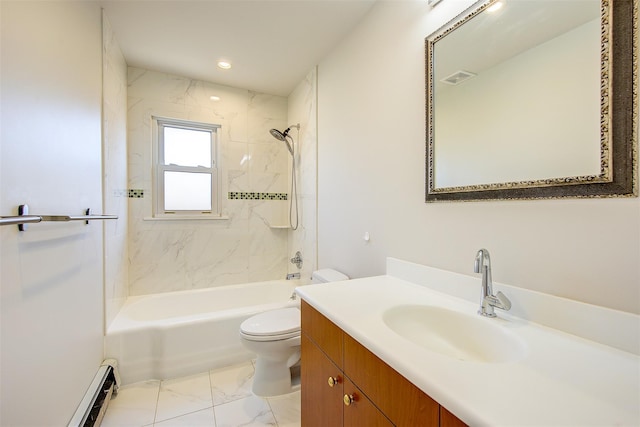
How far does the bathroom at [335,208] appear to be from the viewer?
0.85 metres

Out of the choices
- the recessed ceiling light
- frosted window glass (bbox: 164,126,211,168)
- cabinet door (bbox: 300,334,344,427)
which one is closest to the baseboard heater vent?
cabinet door (bbox: 300,334,344,427)

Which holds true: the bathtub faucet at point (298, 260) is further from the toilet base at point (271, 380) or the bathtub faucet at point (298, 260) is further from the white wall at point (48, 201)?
the white wall at point (48, 201)

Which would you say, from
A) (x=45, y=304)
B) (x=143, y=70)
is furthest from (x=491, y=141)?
(x=143, y=70)

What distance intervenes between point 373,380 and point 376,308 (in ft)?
0.92

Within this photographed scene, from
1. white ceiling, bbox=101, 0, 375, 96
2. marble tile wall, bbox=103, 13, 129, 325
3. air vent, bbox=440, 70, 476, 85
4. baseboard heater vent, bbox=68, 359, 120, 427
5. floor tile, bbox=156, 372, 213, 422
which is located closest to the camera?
air vent, bbox=440, 70, 476, 85

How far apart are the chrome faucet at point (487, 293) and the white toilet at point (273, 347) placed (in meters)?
1.05

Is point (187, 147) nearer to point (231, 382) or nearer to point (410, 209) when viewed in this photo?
point (231, 382)

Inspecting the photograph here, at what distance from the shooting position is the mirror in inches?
29.0

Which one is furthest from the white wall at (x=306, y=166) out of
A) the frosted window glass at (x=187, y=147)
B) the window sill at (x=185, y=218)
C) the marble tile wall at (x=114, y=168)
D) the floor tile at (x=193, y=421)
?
the marble tile wall at (x=114, y=168)

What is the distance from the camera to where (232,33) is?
1.99 m

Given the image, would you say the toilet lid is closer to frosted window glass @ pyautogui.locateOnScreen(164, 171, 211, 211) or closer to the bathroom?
the bathroom

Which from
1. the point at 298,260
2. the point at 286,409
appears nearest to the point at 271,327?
the point at 286,409

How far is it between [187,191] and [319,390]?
7.85 ft

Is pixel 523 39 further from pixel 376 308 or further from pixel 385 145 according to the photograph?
pixel 376 308
